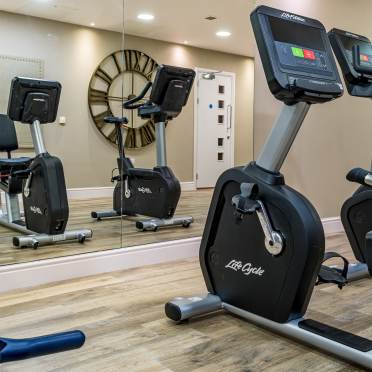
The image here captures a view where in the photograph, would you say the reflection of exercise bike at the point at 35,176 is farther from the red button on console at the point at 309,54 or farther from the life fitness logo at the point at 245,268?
the red button on console at the point at 309,54

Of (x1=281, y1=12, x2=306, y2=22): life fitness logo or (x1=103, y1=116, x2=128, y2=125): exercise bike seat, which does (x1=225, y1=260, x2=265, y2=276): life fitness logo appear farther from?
(x1=103, y1=116, x2=128, y2=125): exercise bike seat

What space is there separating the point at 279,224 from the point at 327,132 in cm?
272

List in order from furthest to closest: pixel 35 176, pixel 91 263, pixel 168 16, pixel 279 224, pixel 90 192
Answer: pixel 168 16, pixel 90 192, pixel 35 176, pixel 91 263, pixel 279 224

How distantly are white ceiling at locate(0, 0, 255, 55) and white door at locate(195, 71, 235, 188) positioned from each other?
36 cm

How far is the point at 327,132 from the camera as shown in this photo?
440 cm

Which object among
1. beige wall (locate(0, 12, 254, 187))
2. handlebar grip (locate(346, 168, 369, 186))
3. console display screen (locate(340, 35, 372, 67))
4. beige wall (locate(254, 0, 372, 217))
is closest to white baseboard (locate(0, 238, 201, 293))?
beige wall (locate(0, 12, 254, 187))

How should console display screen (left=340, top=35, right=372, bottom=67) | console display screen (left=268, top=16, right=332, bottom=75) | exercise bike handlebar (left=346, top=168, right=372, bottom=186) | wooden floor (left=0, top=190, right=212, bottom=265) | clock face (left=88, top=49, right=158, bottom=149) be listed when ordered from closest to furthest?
console display screen (left=268, top=16, right=332, bottom=75), exercise bike handlebar (left=346, top=168, right=372, bottom=186), console display screen (left=340, top=35, right=372, bottom=67), wooden floor (left=0, top=190, right=212, bottom=265), clock face (left=88, top=49, right=158, bottom=149)

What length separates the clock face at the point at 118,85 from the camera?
382 cm

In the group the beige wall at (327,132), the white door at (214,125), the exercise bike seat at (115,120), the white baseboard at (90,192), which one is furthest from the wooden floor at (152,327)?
the white door at (214,125)

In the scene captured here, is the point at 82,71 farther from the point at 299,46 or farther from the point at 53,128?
the point at 299,46

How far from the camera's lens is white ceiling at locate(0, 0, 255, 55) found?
3.57 meters

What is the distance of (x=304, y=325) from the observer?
75.2 inches

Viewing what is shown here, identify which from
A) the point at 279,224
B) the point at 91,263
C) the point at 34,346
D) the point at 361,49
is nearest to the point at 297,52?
the point at 279,224

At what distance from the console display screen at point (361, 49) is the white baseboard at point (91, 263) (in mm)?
1737
